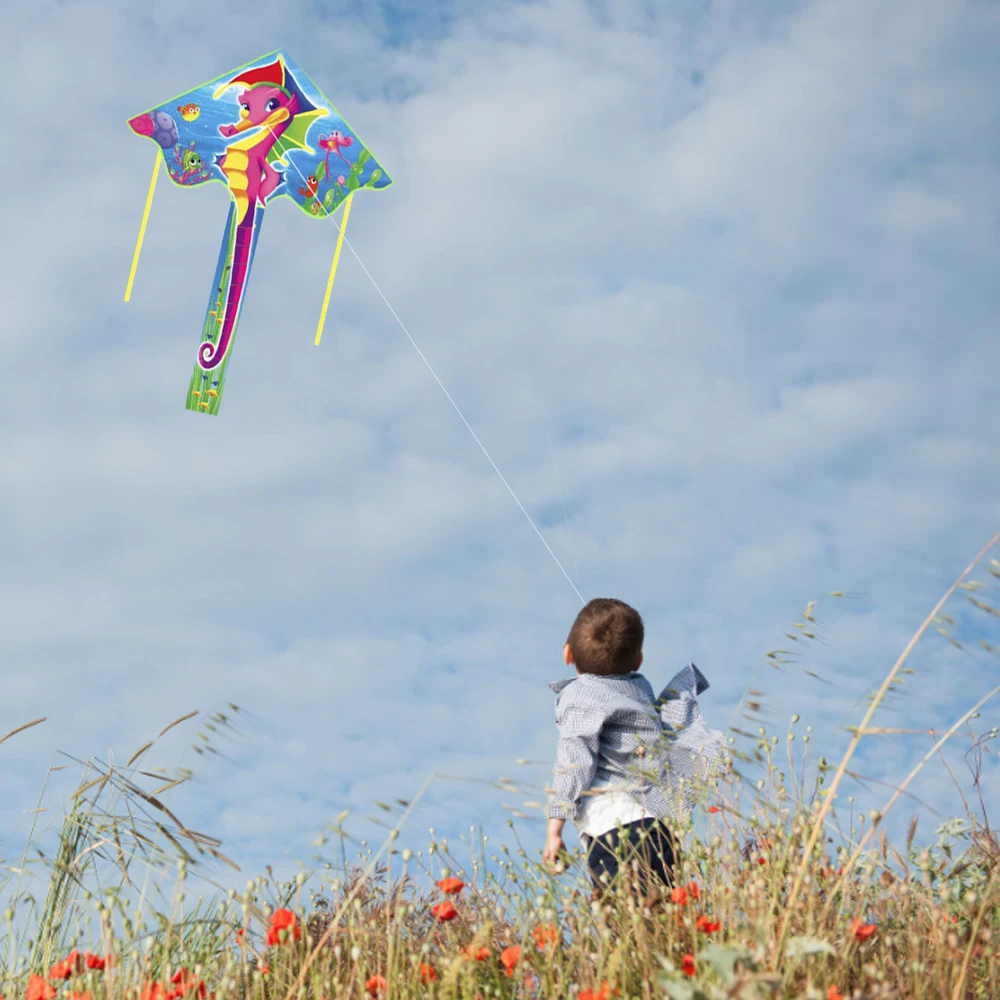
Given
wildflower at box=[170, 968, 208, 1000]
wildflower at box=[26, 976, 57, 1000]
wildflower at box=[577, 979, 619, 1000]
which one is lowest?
wildflower at box=[26, 976, 57, 1000]

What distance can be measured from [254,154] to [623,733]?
254 inches

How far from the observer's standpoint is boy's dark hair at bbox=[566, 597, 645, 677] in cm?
423

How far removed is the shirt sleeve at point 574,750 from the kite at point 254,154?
17.1 feet

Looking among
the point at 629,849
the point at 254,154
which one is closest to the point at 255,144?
the point at 254,154

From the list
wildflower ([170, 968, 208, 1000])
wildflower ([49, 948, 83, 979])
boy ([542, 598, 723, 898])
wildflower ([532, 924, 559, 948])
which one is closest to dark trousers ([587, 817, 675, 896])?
boy ([542, 598, 723, 898])

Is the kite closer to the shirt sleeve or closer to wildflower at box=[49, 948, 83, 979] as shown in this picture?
the shirt sleeve

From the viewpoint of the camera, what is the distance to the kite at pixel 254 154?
8312mm

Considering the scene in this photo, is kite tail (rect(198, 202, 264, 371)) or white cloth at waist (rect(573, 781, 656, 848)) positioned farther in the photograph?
kite tail (rect(198, 202, 264, 371))

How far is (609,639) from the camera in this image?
4.23m

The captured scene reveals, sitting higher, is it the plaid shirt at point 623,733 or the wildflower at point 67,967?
the plaid shirt at point 623,733

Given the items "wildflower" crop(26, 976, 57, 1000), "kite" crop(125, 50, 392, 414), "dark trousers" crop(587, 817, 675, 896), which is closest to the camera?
"wildflower" crop(26, 976, 57, 1000)

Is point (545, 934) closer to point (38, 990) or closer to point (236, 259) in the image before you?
point (38, 990)

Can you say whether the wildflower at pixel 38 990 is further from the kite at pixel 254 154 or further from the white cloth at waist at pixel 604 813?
the kite at pixel 254 154

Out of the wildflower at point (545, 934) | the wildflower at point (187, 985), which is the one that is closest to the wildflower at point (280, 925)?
the wildflower at point (187, 985)
